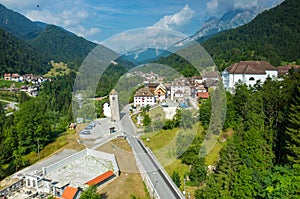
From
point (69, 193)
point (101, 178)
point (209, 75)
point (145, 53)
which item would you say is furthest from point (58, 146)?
point (209, 75)

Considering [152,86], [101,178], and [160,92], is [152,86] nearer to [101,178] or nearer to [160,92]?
[160,92]

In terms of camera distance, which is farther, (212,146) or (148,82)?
(148,82)

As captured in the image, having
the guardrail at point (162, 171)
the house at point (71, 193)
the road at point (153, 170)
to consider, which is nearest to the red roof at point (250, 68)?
the road at point (153, 170)

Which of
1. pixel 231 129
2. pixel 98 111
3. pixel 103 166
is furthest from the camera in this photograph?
pixel 98 111

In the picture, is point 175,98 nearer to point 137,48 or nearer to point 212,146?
point 212,146

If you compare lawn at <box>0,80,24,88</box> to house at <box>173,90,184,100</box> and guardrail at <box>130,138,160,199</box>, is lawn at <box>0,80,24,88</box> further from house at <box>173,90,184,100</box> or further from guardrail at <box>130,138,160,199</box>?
guardrail at <box>130,138,160,199</box>

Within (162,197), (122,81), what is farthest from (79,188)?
(122,81)

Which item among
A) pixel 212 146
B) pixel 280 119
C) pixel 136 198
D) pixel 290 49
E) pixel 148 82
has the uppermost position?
pixel 290 49

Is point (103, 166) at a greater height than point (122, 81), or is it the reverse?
point (122, 81)
